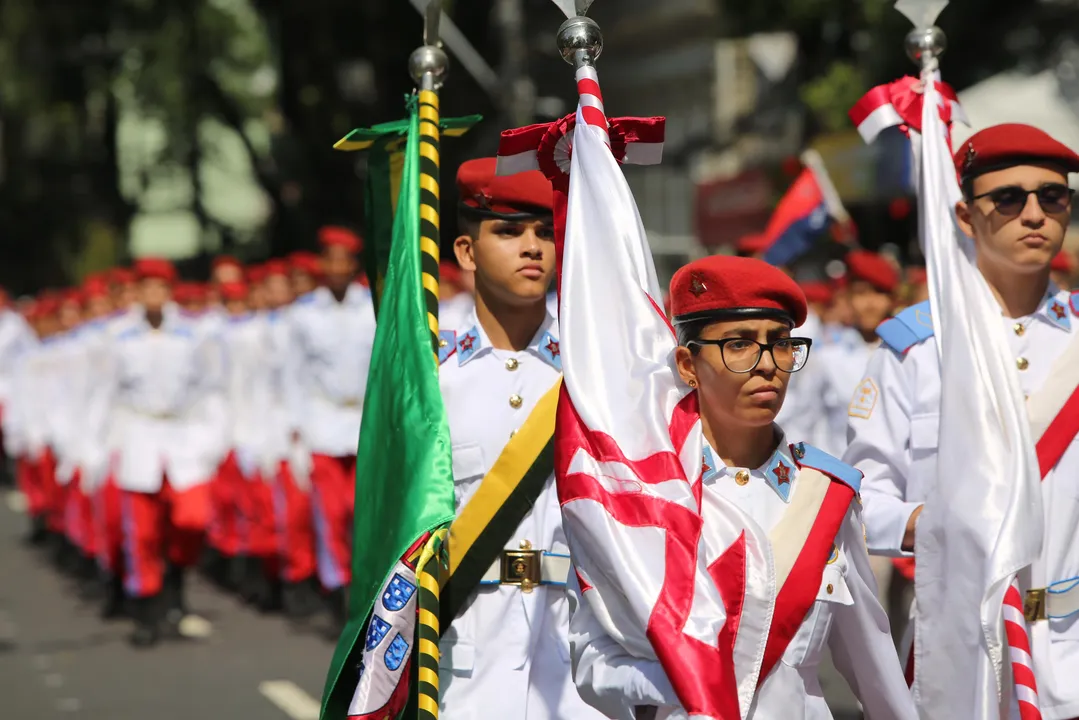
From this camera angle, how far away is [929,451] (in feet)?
16.8

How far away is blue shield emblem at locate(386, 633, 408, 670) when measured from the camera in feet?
15.8

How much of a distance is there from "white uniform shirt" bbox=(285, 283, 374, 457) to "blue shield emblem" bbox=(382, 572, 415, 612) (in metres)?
6.81

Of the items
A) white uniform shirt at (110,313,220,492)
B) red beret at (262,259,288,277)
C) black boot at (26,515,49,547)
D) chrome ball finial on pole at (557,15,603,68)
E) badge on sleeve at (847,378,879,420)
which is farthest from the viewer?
black boot at (26,515,49,547)

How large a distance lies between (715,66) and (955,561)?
25.1 meters

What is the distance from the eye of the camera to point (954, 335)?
16.1 feet

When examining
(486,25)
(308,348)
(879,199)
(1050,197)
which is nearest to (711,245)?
(486,25)

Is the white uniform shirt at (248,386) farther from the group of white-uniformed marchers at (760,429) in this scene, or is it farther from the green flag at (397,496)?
the green flag at (397,496)

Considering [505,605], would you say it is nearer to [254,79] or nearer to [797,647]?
[797,647]

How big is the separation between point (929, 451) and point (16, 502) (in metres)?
19.2

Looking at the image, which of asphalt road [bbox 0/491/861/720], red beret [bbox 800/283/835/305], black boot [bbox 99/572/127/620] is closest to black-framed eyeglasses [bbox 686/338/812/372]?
asphalt road [bbox 0/491/861/720]

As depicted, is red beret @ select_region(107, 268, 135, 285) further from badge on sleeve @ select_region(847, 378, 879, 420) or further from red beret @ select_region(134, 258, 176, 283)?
badge on sleeve @ select_region(847, 378, 879, 420)

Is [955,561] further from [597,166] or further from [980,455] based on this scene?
[597,166]

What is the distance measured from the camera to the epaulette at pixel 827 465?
403cm

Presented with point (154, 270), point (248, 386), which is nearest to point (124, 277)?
point (248, 386)
